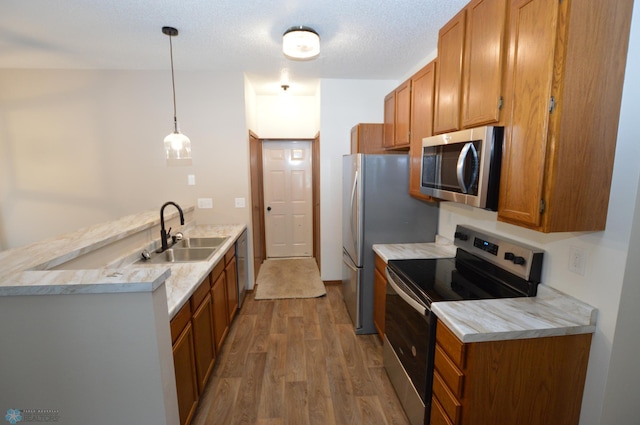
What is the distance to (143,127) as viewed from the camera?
332 centimetres

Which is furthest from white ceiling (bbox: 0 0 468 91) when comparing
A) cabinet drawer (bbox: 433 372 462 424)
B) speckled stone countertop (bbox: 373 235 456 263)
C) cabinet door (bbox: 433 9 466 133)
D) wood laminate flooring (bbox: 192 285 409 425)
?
wood laminate flooring (bbox: 192 285 409 425)

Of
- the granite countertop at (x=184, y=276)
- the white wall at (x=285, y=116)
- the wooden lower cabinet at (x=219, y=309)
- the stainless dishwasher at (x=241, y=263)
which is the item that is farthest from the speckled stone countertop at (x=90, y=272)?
the white wall at (x=285, y=116)

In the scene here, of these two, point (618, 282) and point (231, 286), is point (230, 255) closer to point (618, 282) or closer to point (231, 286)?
point (231, 286)

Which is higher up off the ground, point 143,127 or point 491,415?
point 143,127

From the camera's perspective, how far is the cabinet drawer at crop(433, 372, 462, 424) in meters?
1.33

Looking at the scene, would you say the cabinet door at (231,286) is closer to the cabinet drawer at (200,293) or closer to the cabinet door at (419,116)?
the cabinet drawer at (200,293)

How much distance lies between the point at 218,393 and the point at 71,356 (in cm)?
116

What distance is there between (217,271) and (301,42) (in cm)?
189

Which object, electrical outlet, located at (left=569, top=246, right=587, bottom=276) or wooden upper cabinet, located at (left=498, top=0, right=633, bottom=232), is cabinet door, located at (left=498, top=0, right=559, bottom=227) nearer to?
wooden upper cabinet, located at (left=498, top=0, right=633, bottom=232)

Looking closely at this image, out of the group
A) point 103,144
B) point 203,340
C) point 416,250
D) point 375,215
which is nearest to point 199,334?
point 203,340

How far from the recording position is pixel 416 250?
2492 mm

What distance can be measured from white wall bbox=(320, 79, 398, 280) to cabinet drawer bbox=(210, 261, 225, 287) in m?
1.63

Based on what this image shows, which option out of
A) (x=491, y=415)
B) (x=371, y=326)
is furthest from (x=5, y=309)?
(x=371, y=326)

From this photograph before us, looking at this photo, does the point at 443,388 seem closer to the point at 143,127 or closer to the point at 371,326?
the point at 371,326
